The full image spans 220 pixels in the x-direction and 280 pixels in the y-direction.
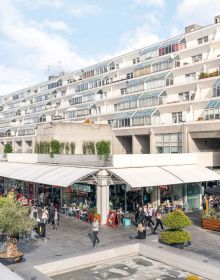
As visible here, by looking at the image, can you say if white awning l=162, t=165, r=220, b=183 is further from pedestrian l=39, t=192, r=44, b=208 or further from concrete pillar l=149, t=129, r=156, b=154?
concrete pillar l=149, t=129, r=156, b=154

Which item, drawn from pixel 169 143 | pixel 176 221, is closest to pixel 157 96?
pixel 169 143

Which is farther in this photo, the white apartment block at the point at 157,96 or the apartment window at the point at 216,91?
the white apartment block at the point at 157,96

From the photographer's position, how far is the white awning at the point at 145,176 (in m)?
27.3

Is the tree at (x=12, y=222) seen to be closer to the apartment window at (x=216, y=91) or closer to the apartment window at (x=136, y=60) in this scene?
the apartment window at (x=216, y=91)

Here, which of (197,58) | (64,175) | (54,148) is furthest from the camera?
(197,58)

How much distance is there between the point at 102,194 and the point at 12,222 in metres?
11.6

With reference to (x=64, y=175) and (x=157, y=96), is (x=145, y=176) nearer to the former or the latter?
(x=64, y=175)

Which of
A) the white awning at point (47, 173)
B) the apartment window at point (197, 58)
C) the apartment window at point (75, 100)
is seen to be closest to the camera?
the white awning at point (47, 173)

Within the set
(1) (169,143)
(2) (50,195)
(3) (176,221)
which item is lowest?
(2) (50,195)

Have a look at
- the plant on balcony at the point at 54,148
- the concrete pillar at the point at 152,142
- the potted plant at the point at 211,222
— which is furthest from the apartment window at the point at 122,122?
the potted plant at the point at 211,222

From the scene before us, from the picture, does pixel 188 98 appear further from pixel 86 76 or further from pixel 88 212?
pixel 86 76

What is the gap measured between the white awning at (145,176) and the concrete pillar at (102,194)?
0.82 metres

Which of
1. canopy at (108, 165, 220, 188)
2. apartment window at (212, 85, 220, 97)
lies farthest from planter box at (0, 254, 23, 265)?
apartment window at (212, 85, 220, 97)

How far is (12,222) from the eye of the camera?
1745 centimetres
